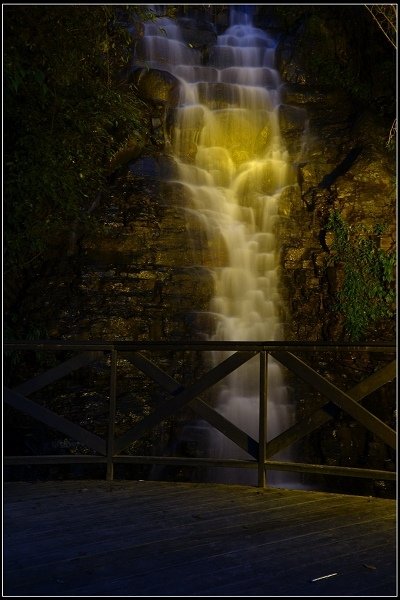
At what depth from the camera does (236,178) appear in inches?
537

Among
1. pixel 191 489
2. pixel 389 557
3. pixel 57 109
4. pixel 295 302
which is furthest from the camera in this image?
pixel 295 302

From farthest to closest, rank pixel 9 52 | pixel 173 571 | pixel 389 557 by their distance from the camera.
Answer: pixel 9 52
pixel 389 557
pixel 173 571

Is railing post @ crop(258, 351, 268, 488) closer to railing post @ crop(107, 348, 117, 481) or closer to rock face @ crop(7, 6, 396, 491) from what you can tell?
railing post @ crop(107, 348, 117, 481)

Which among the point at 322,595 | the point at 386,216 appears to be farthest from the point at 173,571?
the point at 386,216

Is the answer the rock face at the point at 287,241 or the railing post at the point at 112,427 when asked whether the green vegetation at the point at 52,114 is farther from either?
the railing post at the point at 112,427

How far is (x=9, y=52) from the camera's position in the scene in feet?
21.6

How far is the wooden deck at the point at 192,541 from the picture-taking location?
321cm

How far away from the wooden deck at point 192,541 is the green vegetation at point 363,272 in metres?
7.19

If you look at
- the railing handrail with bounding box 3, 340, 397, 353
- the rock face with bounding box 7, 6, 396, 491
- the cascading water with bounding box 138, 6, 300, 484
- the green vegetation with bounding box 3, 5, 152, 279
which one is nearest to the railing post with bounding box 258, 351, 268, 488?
the railing handrail with bounding box 3, 340, 397, 353

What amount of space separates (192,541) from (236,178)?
10.6 m

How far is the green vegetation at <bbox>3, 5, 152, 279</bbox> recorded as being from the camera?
7133mm

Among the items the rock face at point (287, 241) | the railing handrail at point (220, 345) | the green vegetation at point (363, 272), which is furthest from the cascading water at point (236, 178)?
the railing handrail at point (220, 345)

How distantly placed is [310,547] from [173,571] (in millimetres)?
936

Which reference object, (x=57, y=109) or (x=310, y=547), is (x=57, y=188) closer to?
(x=57, y=109)
